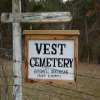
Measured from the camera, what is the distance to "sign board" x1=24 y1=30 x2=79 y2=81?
15.2 ft

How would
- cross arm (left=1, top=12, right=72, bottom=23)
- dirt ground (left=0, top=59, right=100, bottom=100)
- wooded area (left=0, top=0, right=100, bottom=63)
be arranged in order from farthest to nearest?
wooded area (left=0, top=0, right=100, bottom=63)
dirt ground (left=0, top=59, right=100, bottom=100)
cross arm (left=1, top=12, right=72, bottom=23)

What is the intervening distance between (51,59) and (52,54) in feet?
0.17

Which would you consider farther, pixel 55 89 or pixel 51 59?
pixel 55 89

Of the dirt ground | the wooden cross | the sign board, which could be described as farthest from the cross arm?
the dirt ground

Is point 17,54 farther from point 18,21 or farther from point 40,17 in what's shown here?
point 40,17

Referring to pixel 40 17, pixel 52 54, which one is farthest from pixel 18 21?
pixel 52 54

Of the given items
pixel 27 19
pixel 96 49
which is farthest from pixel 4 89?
pixel 96 49

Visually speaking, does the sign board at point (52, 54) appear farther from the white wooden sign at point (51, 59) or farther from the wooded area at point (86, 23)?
the wooded area at point (86, 23)

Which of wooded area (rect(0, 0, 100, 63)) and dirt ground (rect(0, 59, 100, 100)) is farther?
wooded area (rect(0, 0, 100, 63))

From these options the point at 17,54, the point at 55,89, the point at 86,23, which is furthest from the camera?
the point at 86,23

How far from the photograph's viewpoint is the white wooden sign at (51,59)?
4.65 m

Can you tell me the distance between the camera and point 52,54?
467 centimetres

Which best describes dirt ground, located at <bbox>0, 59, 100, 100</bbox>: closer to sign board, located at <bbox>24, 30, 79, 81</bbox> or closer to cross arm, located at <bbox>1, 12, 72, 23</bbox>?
sign board, located at <bbox>24, 30, 79, 81</bbox>

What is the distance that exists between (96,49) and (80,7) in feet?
12.4
